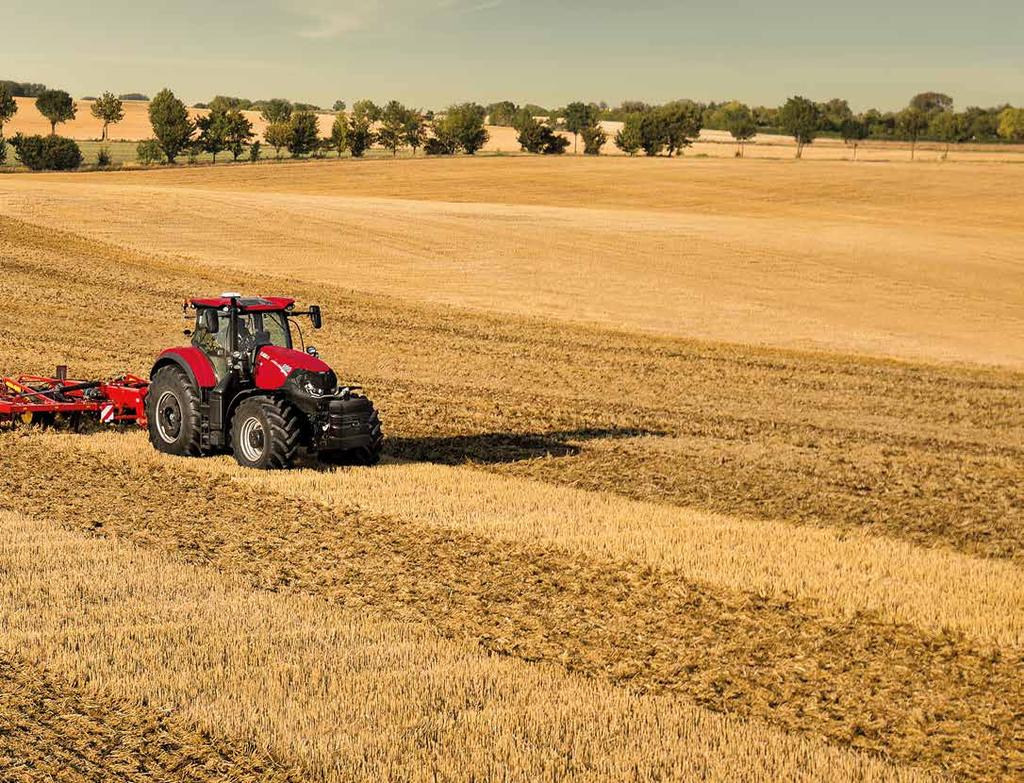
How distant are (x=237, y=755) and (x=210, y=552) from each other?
4.56 meters

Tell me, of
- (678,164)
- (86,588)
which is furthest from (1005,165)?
(86,588)

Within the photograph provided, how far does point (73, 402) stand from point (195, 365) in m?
2.86

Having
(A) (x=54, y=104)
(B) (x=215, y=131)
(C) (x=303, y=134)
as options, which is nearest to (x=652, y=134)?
(C) (x=303, y=134)

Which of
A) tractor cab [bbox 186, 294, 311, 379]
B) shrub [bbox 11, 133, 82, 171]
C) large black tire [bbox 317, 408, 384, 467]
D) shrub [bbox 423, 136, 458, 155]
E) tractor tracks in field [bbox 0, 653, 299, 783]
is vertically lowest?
large black tire [bbox 317, 408, 384, 467]

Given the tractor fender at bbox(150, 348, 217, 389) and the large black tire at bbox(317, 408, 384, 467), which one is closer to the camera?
the tractor fender at bbox(150, 348, 217, 389)

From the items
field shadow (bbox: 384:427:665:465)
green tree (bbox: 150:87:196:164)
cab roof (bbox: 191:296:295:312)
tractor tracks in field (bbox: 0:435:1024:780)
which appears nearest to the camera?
tractor tracks in field (bbox: 0:435:1024:780)

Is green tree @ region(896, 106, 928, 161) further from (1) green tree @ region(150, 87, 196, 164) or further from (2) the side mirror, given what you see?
(2) the side mirror

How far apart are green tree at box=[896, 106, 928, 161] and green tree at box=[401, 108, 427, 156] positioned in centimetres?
6416

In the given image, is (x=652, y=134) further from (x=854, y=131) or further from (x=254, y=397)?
(x=254, y=397)

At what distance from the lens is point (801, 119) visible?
142m

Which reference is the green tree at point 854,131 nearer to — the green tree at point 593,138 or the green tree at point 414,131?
the green tree at point 593,138

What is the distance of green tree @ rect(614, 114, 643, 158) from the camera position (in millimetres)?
129500

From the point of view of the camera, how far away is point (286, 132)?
382 feet

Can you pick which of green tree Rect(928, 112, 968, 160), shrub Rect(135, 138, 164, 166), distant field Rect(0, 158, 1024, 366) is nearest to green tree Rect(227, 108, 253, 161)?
shrub Rect(135, 138, 164, 166)
